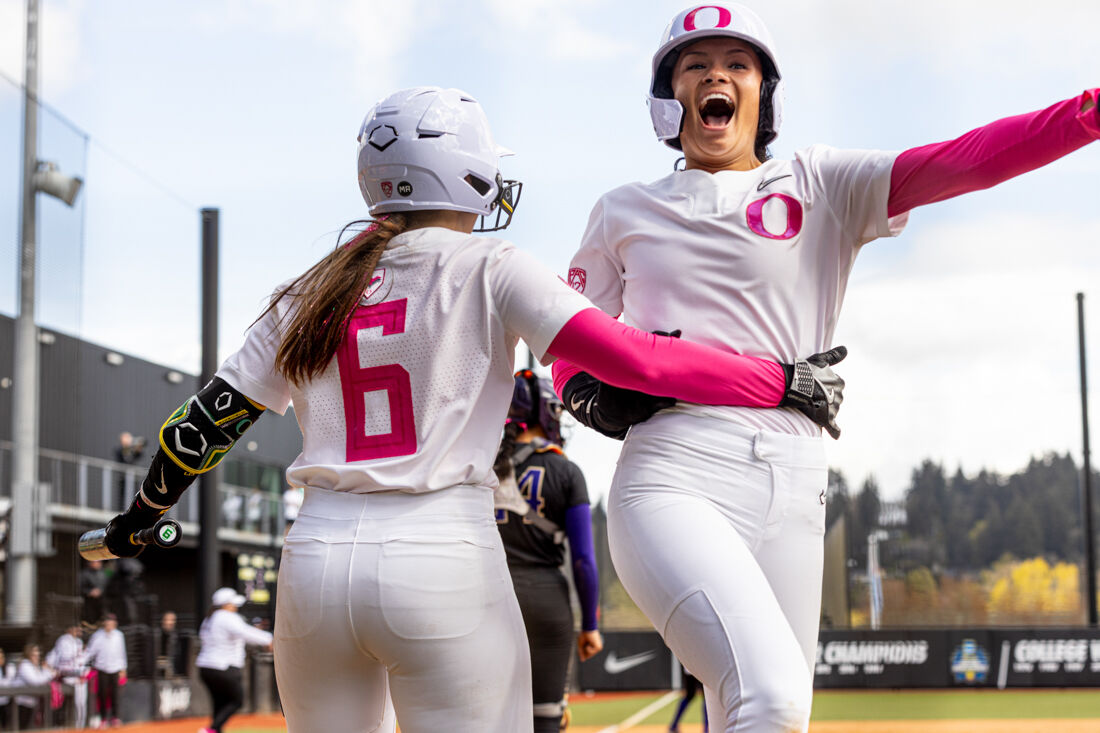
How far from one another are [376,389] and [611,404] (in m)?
0.59

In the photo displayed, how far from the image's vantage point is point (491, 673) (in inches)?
97.8

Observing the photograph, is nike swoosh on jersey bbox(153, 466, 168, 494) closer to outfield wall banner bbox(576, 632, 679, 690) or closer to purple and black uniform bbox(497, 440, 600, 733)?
purple and black uniform bbox(497, 440, 600, 733)

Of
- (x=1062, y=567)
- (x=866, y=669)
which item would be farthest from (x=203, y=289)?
(x=1062, y=567)

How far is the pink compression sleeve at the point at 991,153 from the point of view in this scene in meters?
2.66

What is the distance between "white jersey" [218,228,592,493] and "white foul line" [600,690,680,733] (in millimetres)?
12796

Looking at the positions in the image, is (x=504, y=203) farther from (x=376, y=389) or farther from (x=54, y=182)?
(x=54, y=182)

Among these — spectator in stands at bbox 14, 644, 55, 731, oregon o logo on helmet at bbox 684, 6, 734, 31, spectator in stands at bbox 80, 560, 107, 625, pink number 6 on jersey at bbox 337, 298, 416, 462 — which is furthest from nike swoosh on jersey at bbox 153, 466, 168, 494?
spectator in stands at bbox 80, 560, 107, 625

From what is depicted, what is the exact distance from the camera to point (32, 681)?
37.0ft

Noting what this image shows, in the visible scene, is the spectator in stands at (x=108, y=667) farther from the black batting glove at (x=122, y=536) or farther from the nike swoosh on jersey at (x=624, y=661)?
the black batting glove at (x=122, y=536)

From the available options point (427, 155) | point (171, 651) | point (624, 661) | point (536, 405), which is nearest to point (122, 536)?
point (427, 155)

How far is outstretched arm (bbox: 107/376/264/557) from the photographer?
9.39ft

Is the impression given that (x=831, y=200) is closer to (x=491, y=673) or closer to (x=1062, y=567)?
(x=491, y=673)

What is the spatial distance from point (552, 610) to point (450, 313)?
3316 mm

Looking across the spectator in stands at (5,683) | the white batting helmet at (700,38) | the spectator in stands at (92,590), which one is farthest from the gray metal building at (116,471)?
the white batting helmet at (700,38)
